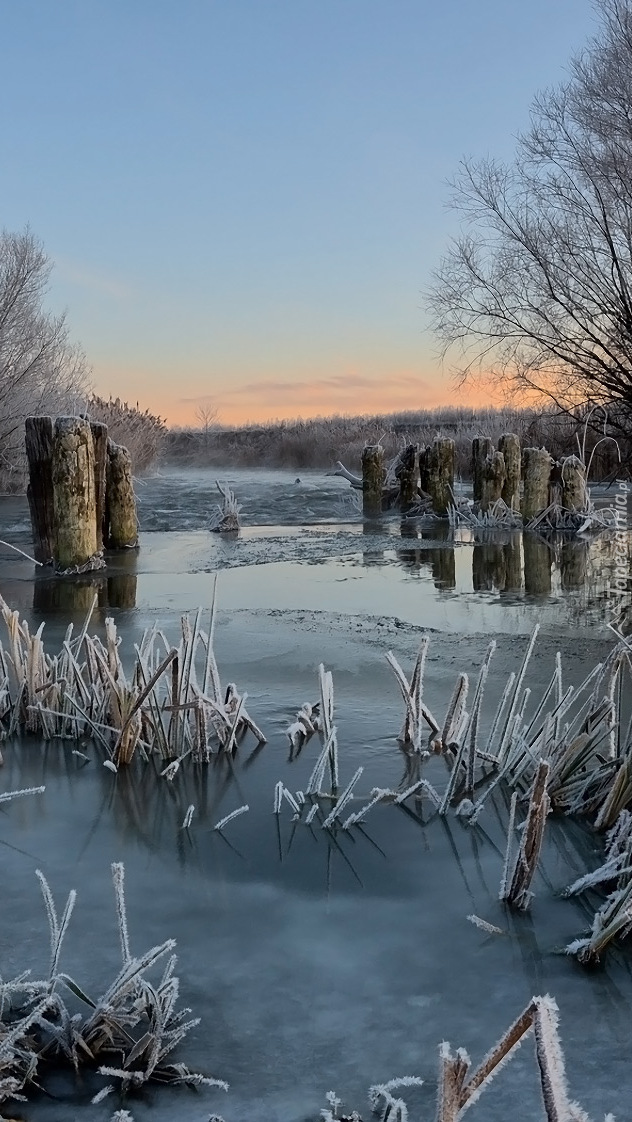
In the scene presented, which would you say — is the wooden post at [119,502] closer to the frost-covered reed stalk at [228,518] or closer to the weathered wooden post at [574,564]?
the frost-covered reed stalk at [228,518]

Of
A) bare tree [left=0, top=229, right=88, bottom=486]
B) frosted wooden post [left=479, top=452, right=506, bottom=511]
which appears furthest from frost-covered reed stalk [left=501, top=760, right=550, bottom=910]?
bare tree [left=0, top=229, right=88, bottom=486]

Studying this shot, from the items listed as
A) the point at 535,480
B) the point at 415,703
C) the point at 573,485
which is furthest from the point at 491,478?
the point at 415,703

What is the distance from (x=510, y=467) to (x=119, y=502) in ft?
22.3

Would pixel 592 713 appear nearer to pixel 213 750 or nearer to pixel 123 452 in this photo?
pixel 213 750

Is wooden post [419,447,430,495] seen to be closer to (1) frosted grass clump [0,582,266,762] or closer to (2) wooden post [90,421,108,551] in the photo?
(2) wooden post [90,421,108,551]

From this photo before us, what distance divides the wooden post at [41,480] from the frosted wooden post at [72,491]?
1.24 ft

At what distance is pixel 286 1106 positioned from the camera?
2088mm

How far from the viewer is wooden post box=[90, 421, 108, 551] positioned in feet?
36.0

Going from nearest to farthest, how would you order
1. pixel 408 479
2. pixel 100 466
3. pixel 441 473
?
pixel 100 466 → pixel 441 473 → pixel 408 479

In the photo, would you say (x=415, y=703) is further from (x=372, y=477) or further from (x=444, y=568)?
(x=372, y=477)

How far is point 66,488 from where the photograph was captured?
979cm

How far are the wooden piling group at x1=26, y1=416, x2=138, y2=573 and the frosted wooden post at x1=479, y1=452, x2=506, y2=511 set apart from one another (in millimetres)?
6619

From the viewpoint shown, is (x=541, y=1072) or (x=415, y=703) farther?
(x=415, y=703)

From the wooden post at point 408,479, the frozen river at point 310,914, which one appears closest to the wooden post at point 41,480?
the frozen river at point 310,914
